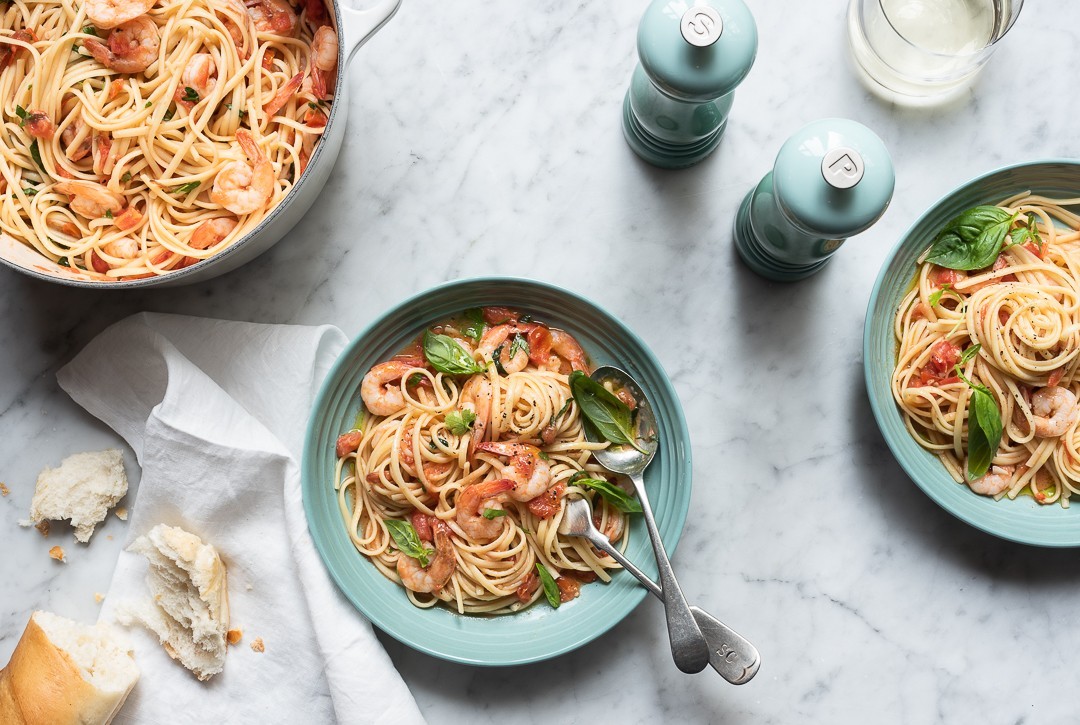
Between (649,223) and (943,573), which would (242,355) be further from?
(943,573)

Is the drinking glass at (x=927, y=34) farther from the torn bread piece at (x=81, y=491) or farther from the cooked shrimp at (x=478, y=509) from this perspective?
the torn bread piece at (x=81, y=491)

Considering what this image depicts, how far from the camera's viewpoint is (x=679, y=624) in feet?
8.64

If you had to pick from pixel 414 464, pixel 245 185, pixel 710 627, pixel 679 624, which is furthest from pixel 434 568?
pixel 245 185

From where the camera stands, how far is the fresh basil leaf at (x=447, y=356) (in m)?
2.77

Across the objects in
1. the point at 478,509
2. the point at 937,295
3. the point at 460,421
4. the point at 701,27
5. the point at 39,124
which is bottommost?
the point at 478,509

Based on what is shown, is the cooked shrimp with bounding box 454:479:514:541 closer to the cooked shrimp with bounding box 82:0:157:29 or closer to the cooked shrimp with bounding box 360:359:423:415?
the cooked shrimp with bounding box 360:359:423:415

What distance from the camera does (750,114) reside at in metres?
2.97

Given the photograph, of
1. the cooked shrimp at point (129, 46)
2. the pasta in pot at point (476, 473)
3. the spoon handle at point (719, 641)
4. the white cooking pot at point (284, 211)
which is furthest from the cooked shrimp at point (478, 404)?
the cooked shrimp at point (129, 46)

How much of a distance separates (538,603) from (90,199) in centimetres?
194

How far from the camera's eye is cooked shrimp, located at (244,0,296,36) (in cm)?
275

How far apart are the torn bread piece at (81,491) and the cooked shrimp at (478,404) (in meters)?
1.23

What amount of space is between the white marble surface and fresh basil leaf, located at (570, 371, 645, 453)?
34 centimetres

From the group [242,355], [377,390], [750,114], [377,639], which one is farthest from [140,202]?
[750,114]

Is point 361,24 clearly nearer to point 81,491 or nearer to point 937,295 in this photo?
point 81,491
